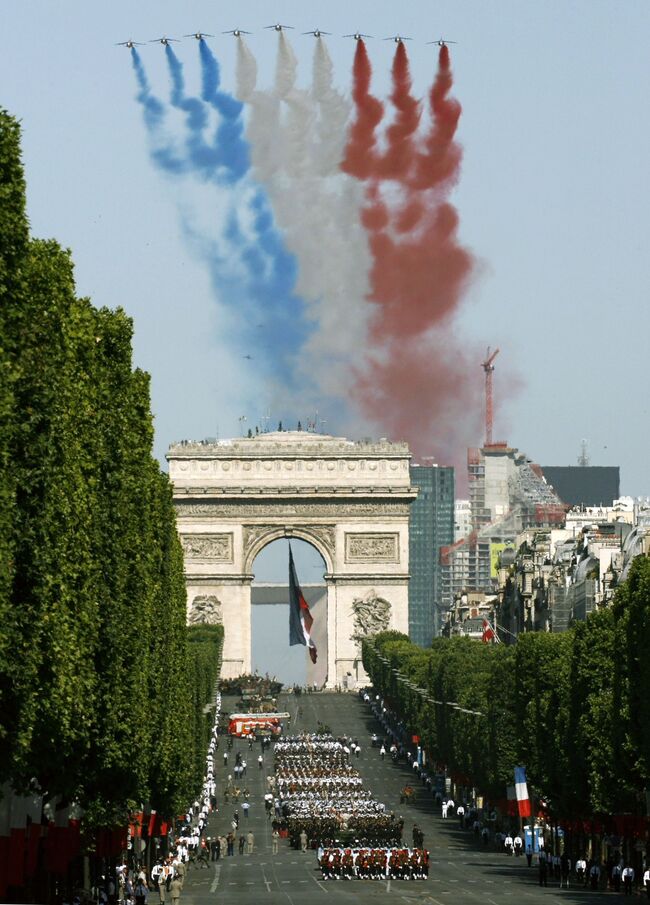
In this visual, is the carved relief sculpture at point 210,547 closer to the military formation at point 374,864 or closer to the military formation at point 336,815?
the military formation at point 336,815

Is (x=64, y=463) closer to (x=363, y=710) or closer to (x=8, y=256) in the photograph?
(x=8, y=256)

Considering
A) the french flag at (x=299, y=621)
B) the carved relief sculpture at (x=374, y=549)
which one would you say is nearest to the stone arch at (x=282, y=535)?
the carved relief sculpture at (x=374, y=549)

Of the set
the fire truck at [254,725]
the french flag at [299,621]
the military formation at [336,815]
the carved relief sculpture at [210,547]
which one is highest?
the carved relief sculpture at [210,547]

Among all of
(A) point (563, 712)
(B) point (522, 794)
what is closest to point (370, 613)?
(B) point (522, 794)

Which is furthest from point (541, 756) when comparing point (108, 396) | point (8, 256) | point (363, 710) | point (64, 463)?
point (363, 710)

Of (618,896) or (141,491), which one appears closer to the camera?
(141,491)

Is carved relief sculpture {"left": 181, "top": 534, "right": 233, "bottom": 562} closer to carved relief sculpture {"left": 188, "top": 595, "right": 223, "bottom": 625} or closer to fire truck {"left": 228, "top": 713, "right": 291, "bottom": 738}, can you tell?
carved relief sculpture {"left": 188, "top": 595, "right": 223, "bottom": 625}
